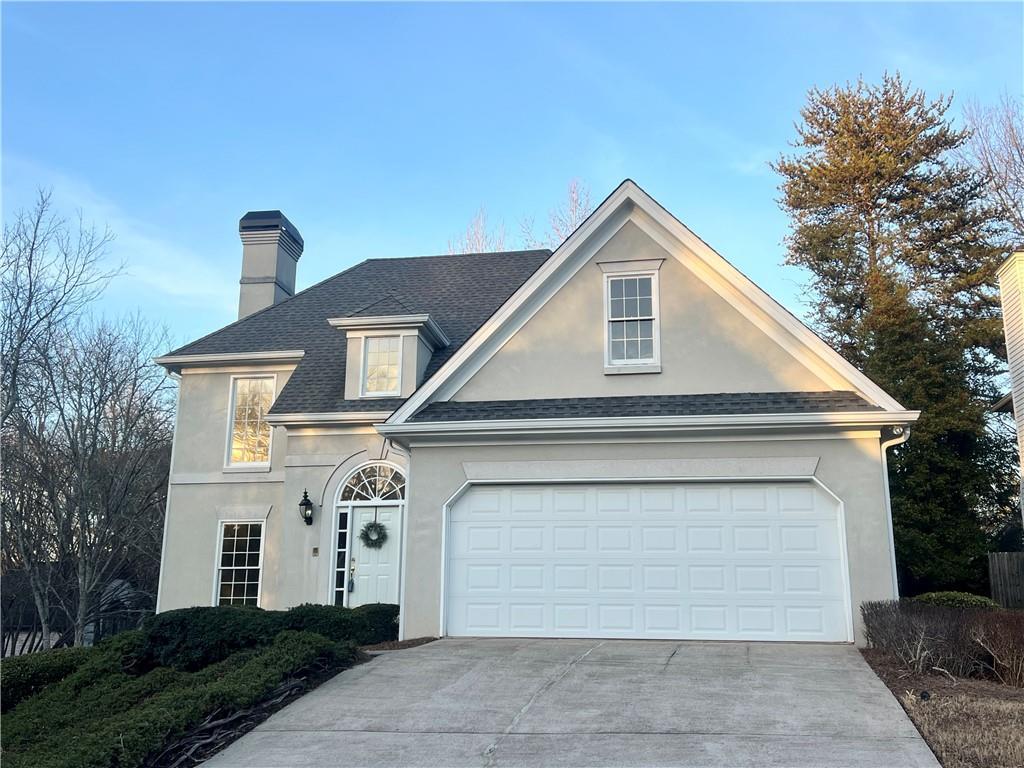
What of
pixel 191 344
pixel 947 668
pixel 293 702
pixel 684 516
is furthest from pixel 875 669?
pixel 191 344

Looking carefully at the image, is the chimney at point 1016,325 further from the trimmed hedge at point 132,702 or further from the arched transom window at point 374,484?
the trimmed hedge at point 132,702

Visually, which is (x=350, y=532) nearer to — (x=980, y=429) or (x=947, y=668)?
(x=947, y=668)

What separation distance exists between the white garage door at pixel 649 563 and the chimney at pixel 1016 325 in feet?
31.8

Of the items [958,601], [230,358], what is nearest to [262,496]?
[230,358]

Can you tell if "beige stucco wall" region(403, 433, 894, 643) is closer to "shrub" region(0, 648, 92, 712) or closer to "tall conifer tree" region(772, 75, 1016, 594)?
"shrub" region(0, 648, 92, 712)

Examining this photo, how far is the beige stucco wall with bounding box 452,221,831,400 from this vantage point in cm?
1288

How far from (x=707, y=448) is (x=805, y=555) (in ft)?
6.48

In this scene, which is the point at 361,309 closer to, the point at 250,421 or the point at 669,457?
the point at 250,421

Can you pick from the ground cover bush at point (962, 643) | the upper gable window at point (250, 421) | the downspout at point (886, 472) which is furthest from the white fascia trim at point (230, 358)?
the ground cover bush at point (962, 643)

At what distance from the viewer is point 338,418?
636 inches

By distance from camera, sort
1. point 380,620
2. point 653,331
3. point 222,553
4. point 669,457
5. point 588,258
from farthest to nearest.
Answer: point 222,553
point 588,258
point 653,331
point 380,620
point 669,457

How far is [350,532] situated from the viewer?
1606 cm

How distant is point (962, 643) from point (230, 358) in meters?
14.3

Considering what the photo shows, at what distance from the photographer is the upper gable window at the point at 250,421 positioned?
1764 cm
